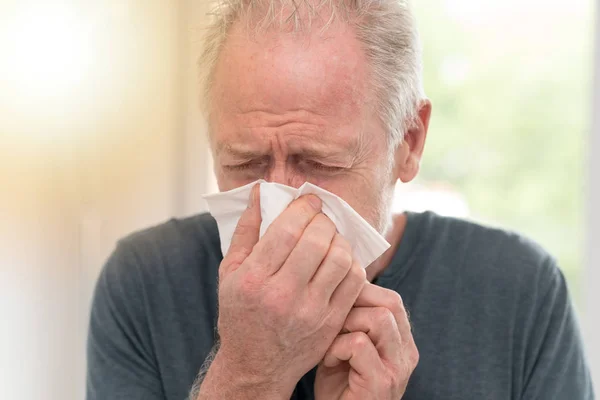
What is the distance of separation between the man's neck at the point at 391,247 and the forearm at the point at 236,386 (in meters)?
0.38

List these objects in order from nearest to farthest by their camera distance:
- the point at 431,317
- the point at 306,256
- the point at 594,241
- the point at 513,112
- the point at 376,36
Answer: the point at 306,256 → the point at 376,36 → the point at 431,317 → the point at 594,241 → the point at 513,112

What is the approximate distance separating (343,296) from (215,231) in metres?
0.53

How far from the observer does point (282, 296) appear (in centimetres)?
111

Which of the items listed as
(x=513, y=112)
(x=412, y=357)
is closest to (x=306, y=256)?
(x=412, y=357)

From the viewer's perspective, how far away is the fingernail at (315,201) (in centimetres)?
117

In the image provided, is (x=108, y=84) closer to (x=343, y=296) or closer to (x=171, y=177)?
(x=171, y=177)

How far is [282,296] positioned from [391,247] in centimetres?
48

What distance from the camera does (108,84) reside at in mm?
2236

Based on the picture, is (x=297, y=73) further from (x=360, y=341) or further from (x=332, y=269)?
(x=360, y=341)

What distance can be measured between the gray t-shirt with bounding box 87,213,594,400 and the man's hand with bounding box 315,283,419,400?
21 centimetres

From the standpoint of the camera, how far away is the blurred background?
1.98 m

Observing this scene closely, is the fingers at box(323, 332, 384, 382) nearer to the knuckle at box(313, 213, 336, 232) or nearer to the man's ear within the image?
the knuckle at box(313, 213, 336, 232)

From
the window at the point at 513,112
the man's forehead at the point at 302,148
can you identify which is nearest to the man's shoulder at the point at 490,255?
the man's forehead at the point at 302,148

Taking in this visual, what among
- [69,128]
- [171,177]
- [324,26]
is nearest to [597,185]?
[324,26]
